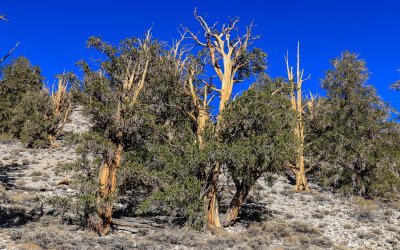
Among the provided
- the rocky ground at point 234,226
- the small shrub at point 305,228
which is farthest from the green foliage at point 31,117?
the small shrub at point 305,228

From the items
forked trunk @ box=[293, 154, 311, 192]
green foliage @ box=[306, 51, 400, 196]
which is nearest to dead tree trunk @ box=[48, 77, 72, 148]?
forked trunk @ box=[293, 154, 311, 192]

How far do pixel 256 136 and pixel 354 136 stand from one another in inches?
447

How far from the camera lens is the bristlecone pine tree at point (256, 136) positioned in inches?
401

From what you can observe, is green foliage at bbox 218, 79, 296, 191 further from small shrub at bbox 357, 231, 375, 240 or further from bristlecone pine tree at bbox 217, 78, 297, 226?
small shrub at bbox 357, 231, 375, 240

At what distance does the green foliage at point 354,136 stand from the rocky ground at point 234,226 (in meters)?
1.48

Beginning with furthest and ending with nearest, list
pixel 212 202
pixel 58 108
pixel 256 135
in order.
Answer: pixel 58 108 → pixel 212 202 → pixel 256 135

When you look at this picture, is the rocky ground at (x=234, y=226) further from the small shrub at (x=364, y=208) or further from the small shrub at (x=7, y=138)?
the small shrub at (x=7, y=138)

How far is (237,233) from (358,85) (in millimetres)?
15320

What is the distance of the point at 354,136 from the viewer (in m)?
18.5

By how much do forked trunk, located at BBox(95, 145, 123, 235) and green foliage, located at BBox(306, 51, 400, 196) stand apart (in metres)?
13.7

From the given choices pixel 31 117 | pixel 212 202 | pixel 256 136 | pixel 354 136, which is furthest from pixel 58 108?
pixel 354 136

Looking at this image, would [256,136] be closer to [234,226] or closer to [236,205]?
[236,205]

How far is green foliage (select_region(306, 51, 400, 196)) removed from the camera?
57.4 ft

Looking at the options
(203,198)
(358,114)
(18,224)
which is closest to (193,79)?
(203,198)
